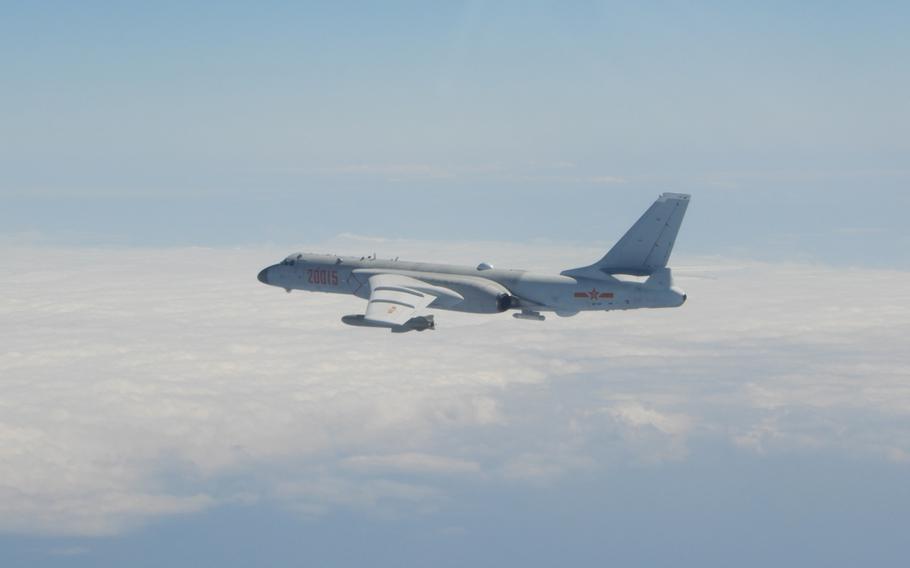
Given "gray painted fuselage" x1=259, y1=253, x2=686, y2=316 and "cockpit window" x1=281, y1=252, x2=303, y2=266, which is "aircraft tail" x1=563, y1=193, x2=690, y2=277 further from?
"cockpit window" x1=281, y1=252, x2=303, y2=266

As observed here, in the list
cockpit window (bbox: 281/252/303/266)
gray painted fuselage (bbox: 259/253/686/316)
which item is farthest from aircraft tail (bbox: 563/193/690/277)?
cockpit window (bbox: 281/252/303/266)

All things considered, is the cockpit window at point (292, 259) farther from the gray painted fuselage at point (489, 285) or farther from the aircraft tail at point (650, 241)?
the aircraft tail at point (650, 241)

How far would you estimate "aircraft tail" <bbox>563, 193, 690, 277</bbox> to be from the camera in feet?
181

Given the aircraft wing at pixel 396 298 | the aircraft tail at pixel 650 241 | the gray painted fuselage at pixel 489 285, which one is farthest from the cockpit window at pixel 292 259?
the aircraft tail at pixel 650 241

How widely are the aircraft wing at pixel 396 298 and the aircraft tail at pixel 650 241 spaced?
11254 mm

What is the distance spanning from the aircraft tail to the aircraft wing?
11254mm

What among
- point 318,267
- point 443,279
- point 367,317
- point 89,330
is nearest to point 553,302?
point 443,279

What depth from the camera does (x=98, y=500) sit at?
644ft

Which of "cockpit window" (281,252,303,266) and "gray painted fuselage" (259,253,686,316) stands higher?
"cockpit window" (281,252,303,266)

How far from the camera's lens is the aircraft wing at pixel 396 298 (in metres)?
54.4

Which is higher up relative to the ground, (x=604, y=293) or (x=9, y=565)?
(x=604, y=293)

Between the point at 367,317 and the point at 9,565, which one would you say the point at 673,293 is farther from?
the point at 9,565

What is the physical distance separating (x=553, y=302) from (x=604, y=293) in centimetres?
389

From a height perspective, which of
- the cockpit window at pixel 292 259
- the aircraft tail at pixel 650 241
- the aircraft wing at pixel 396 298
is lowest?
the aircraft wing at pixel 396 298
